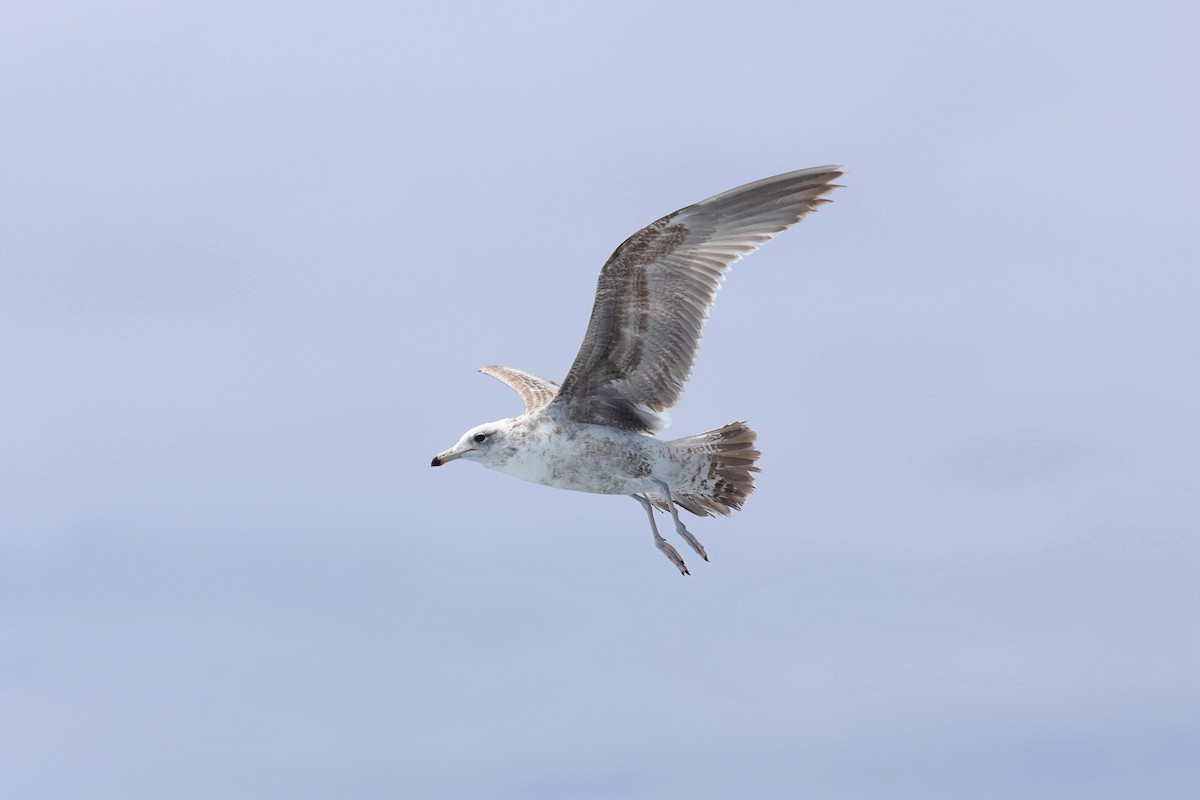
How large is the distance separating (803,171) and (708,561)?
5.01m

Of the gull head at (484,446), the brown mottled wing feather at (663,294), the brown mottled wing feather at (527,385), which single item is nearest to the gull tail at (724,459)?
the brown mottled wing feather at (663,294)

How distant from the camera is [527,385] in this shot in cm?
2773

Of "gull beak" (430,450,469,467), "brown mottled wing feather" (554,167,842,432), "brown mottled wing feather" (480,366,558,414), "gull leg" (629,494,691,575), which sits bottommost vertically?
"gull leg" (629,494,691,575)

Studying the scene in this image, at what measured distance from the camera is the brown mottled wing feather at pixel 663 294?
22391 millimetres

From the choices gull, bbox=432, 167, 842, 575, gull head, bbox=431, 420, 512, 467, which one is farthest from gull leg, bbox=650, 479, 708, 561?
gull head, bbox=431, 420, 512, 467

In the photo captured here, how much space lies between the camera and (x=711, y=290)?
74.7 ft

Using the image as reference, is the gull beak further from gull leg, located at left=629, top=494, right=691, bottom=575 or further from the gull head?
gull leg, located at left=629, top=494, right=691, bottom=575

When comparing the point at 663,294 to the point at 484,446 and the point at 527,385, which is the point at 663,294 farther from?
the point at 527,385

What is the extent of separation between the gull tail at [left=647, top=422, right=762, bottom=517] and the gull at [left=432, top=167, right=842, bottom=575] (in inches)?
0.5

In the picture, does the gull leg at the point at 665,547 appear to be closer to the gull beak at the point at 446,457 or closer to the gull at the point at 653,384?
the gull at the point at 653,384

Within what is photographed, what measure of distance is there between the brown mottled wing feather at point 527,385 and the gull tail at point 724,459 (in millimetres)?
3110

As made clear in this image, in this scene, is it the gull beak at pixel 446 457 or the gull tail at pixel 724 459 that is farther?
the gull beak at pixel 446 457

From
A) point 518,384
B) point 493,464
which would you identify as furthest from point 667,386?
point 518,384

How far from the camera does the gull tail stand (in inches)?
918
